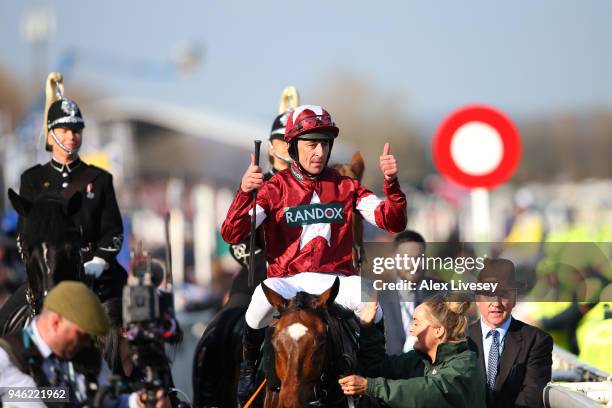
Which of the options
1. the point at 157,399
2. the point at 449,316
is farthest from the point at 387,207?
the point at 157,399

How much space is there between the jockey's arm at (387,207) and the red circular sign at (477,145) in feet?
10.2

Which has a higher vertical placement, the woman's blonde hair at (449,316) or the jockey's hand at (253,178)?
the jockey's hand at (253,178)

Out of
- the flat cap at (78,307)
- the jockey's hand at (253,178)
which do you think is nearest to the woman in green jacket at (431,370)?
the jockey's hand at (253,178)

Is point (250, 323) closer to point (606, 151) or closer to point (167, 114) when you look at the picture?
point (167, 114)

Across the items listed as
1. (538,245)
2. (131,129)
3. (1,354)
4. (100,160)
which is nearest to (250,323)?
(1,354)

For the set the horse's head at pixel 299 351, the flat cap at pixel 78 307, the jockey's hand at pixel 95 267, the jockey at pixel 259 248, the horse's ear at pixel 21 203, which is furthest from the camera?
the jockey at pixel 259 248

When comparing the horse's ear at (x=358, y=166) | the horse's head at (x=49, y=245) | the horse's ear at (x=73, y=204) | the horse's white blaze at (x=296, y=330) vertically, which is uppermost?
the horse's ear at (x=358, y=166)

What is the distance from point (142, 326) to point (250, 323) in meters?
0.95

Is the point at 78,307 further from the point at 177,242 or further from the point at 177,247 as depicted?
the point at 177,247

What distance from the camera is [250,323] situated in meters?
8.29

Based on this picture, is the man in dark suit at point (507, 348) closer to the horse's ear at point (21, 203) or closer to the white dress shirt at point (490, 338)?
the white dress shirt at point (490, 338)

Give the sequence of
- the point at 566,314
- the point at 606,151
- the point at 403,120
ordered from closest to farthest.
A: the point at 566,314
the point at 606,151
the point at 403,120

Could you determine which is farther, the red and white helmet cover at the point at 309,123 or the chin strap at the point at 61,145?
the chin strap at the point at 61,145

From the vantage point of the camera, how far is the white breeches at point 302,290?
8172 millimetres
